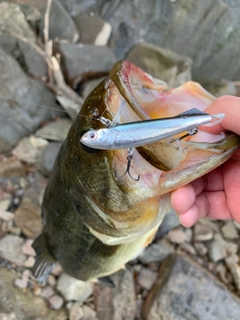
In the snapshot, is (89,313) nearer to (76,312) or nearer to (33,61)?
(76,312)

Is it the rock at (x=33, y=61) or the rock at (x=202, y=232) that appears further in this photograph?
the rock at (x=33, y=61)

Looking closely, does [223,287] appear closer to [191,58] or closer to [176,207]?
[176,207]

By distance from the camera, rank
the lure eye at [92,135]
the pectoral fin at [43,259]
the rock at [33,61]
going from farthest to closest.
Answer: the rock at [33,61] → the pectoral fin at [43,259] → the lure eye at [92,135]

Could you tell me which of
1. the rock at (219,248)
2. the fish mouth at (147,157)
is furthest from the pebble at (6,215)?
→ the rock at (219,248)

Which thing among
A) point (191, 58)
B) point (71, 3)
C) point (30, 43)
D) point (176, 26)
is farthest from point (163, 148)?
point (71, 3)

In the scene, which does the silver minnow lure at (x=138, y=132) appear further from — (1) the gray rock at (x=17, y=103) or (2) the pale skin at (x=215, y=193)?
(1) the gray rock at (x=17, y=103)

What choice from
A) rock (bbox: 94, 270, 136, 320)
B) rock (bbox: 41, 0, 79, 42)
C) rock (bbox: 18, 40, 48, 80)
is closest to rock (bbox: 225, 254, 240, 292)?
rock (bbox: 94, 270, 136, 320)

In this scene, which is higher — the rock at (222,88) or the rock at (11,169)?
the rock at (222,88)

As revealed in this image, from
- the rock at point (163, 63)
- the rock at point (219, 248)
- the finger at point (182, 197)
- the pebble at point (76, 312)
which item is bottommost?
the pebble at point (76, 312)
